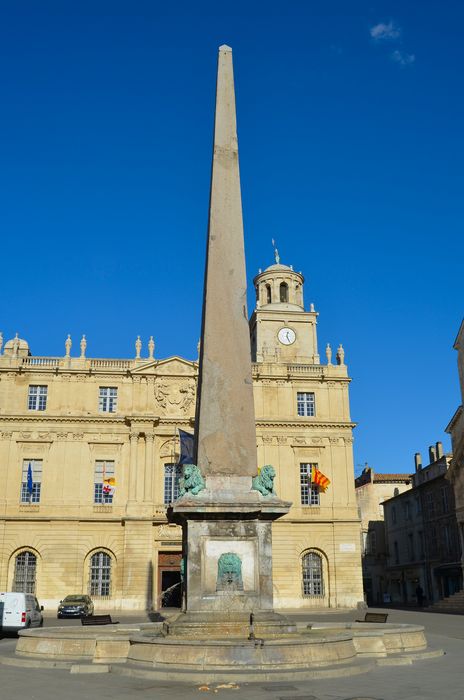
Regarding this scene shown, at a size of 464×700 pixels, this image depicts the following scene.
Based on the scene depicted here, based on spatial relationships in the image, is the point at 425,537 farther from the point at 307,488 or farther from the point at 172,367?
the point at 172,367

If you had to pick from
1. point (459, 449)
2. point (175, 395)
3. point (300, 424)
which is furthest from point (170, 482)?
point (459, 449)

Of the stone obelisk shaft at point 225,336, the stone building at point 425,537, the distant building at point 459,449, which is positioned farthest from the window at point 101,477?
the stone obelisk shaft at point 225,336

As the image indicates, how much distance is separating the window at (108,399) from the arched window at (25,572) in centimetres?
770

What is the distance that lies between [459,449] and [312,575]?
31.0ft

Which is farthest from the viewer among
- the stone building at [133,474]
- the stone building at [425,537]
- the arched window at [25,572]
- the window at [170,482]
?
the stone building at [425,537]

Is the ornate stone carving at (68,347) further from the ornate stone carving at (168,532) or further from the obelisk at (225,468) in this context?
the obelisk at (225,468)

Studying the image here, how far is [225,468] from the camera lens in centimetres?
1084

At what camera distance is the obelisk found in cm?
1012

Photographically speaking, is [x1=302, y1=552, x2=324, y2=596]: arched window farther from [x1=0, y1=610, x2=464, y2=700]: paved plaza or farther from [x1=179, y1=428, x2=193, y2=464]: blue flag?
[x1=0, y1=610, x2=464, y2=700]: paved plaza

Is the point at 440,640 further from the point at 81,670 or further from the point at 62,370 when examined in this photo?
the point at 62,370

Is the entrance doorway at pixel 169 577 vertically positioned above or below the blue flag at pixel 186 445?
below

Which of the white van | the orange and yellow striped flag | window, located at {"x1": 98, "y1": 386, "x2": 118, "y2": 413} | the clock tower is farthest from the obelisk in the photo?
the clock tower

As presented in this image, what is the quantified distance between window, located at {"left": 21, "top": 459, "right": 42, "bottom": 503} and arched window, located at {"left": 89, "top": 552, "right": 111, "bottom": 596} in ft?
13.1

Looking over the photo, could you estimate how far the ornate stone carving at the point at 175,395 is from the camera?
35875mm
